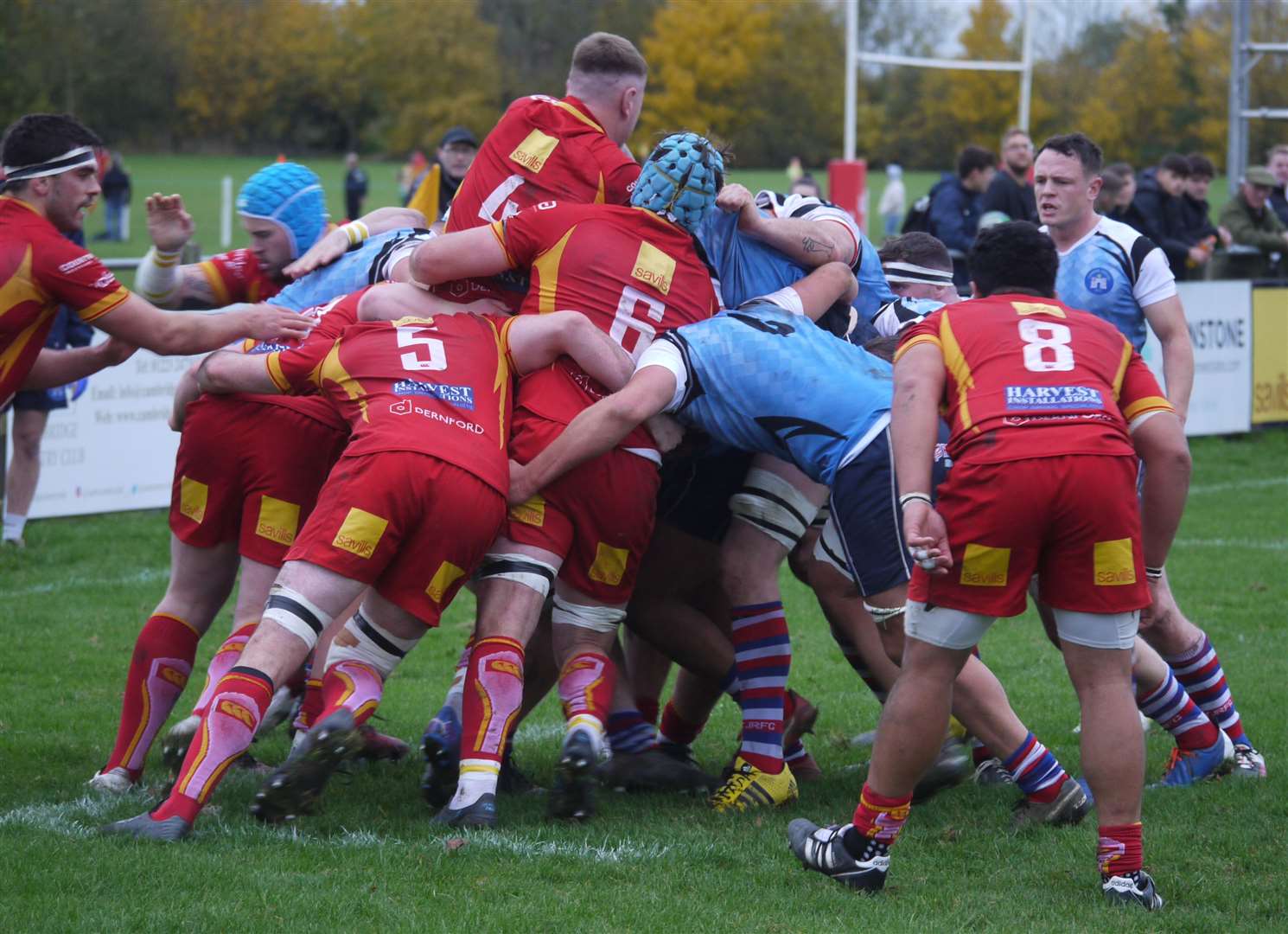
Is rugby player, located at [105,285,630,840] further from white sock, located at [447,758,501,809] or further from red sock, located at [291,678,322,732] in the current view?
red sock, located at [291,678,322,732]

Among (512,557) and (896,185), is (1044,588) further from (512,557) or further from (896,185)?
(896,185)

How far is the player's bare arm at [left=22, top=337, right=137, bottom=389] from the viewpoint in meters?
5.45

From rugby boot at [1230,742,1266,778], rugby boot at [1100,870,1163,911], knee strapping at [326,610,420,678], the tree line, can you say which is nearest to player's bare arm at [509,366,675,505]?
knee strapping at [326,610,420,678]

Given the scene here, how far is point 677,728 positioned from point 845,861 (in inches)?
67.1

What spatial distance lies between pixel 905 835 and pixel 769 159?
58.2 metres

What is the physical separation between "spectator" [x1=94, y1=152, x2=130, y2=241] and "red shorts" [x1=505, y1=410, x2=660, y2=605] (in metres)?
27.9

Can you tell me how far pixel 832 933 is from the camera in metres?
3.81

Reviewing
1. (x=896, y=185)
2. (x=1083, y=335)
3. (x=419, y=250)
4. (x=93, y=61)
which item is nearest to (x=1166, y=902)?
(x=1083, y=335)

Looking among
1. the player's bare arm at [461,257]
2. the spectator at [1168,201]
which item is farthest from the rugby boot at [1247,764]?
the spectator at [1168,201]

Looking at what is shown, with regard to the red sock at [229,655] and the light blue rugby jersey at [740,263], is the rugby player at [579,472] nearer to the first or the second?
the light blue rugby jersey at [740,263]

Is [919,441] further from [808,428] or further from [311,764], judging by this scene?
[311,764]

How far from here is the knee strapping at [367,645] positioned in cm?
473

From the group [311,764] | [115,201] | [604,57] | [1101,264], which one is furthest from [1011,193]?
[115,201]

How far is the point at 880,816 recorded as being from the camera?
13.6 feet
